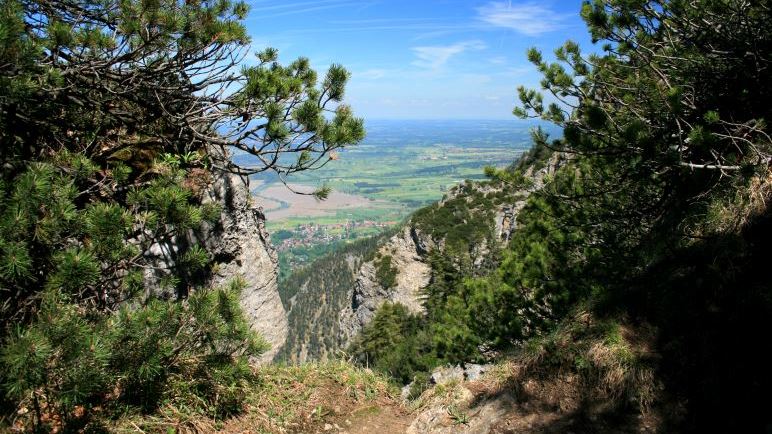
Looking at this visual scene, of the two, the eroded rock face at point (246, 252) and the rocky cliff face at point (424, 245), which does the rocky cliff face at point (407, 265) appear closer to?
Answer: the rocky cliff face at point (424, 245)

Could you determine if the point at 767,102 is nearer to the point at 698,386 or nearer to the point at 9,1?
the point at 698,386

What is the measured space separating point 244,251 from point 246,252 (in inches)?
1.9

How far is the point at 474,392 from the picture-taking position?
509cm

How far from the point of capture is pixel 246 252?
6488 mm

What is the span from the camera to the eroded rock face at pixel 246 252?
6.00m

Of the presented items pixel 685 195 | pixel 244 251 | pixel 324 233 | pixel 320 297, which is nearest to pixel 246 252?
pixel 244 251

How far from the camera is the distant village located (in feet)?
532

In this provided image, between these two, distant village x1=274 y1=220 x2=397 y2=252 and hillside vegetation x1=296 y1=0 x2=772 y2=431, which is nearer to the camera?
hillside vegetation x1=296 y1=0 x2=772 y2=431

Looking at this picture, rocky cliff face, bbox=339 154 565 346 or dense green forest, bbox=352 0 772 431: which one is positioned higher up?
dense green forest, bbox=352 0 772 431

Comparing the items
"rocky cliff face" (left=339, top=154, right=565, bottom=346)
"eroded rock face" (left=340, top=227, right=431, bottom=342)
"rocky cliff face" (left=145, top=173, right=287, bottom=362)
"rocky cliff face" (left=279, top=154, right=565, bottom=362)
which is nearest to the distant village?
"rocky cliff face" (left=279, top=154, right=565, bottom=362)

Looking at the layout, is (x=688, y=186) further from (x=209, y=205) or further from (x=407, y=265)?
(x=407, y=265)

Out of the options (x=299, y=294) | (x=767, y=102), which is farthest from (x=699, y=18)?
(x=299, y=294)

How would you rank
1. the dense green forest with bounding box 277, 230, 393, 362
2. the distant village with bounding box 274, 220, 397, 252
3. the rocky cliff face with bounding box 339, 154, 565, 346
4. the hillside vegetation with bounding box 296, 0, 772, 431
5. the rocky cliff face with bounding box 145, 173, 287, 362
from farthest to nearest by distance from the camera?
the distant village with bounding box 274, 220, 397, 252 < the dense green forest with bounding box 277, 230, 393, 362 < the rocky cliff face with bounding box 339, 154, 565, 346 < the rocky cliff face with bounding box 145, 173, 287, 362 < the hillside vegetation with bounding box 296, 0, 772, 431

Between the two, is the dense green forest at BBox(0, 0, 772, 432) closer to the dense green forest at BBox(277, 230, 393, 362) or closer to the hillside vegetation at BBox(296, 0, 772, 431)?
the hillside vegetation at BBox(296, 0, 772, 431)
